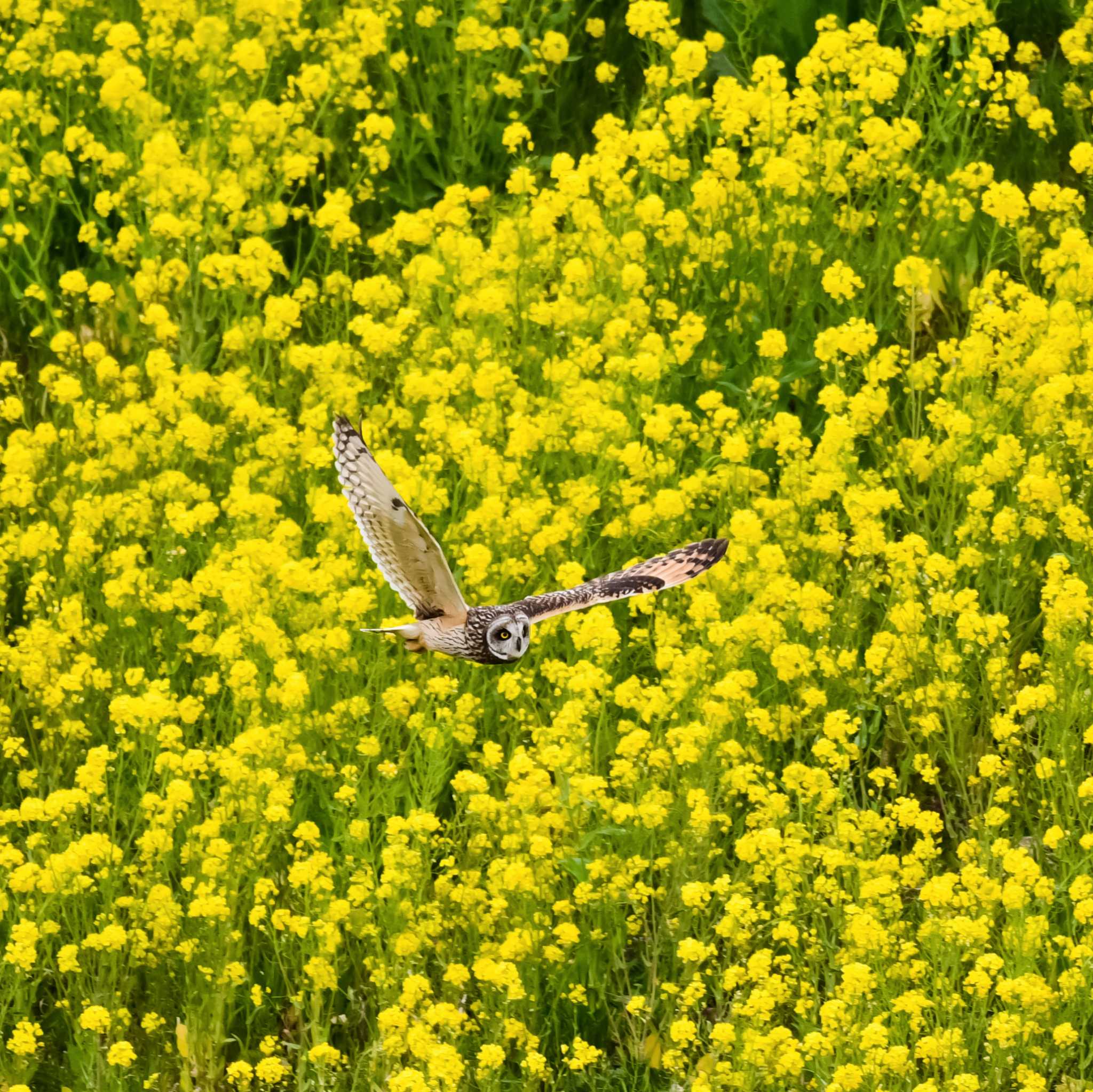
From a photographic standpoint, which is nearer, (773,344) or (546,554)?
(546,554)

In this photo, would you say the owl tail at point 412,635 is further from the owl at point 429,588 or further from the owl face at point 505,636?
the owl face at point 505,636

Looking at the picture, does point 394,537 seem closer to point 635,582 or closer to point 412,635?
point 412,635

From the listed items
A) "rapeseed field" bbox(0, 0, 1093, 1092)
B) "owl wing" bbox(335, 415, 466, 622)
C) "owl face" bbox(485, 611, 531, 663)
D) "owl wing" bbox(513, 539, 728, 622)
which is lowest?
"rapeseed field" bbox(0, 0, 1093, 1092)

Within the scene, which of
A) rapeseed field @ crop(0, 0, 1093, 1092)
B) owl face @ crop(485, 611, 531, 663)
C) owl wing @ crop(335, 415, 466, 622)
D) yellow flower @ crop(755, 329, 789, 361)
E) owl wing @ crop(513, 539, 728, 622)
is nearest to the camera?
owl wing @ crop(335, 415, 466, 622)

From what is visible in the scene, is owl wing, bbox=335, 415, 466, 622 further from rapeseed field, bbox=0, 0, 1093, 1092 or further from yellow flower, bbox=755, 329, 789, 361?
Answer: yellow flower, bbox=755, 329, 789, 361

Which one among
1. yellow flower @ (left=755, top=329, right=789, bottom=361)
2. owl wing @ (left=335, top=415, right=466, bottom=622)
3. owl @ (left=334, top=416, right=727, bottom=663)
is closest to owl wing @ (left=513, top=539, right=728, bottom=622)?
owl @ (left=334, top=416, right=727, bottom=663)

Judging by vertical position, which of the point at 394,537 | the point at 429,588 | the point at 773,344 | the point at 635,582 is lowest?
the point at 773,344

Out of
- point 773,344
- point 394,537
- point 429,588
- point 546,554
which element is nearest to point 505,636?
point 429,588

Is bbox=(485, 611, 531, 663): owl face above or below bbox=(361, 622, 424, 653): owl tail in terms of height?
above
